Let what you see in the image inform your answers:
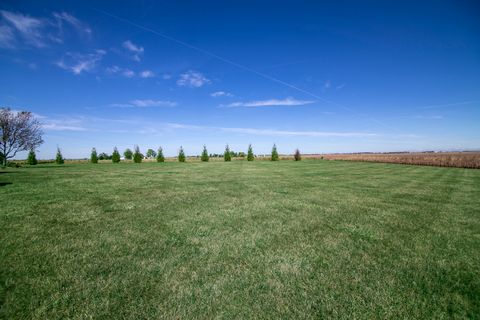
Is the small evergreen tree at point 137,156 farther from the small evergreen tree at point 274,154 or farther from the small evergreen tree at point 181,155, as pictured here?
the small evergreen tree at point 274,154

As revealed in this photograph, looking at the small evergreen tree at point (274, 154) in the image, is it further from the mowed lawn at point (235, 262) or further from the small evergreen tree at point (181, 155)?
the mowed lawn at point (235, 262)

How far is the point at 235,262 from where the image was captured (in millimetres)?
4875

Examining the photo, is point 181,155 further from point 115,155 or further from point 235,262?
point 235,262

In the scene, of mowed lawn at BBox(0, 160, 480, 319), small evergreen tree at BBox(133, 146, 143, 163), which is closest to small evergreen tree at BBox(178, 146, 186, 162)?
small evergreen tree at BBox(133, 146, 143, 163)

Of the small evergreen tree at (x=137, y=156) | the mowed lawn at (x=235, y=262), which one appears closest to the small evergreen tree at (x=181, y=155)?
the small evergreen tree at (x=137, y=156)

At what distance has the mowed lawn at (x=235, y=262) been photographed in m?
3.49

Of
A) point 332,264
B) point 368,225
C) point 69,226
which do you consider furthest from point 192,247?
point 368,225

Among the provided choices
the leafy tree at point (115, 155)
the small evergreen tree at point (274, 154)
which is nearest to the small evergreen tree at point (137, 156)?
the leafy tree at point (115, 155)

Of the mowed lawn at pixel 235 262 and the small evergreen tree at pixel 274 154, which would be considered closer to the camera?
the mowed lawn at pixel 235 262

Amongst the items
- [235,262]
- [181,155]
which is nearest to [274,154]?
[181,155]

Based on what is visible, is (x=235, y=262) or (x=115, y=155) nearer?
(x=235, y=262)

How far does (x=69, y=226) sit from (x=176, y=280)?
192 inches

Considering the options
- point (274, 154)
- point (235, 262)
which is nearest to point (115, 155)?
point (274, 154)

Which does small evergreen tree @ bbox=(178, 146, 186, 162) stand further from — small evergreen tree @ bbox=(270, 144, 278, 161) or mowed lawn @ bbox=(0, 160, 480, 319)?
mowed lawn @ bbox=(0, 160, 480, 319)
